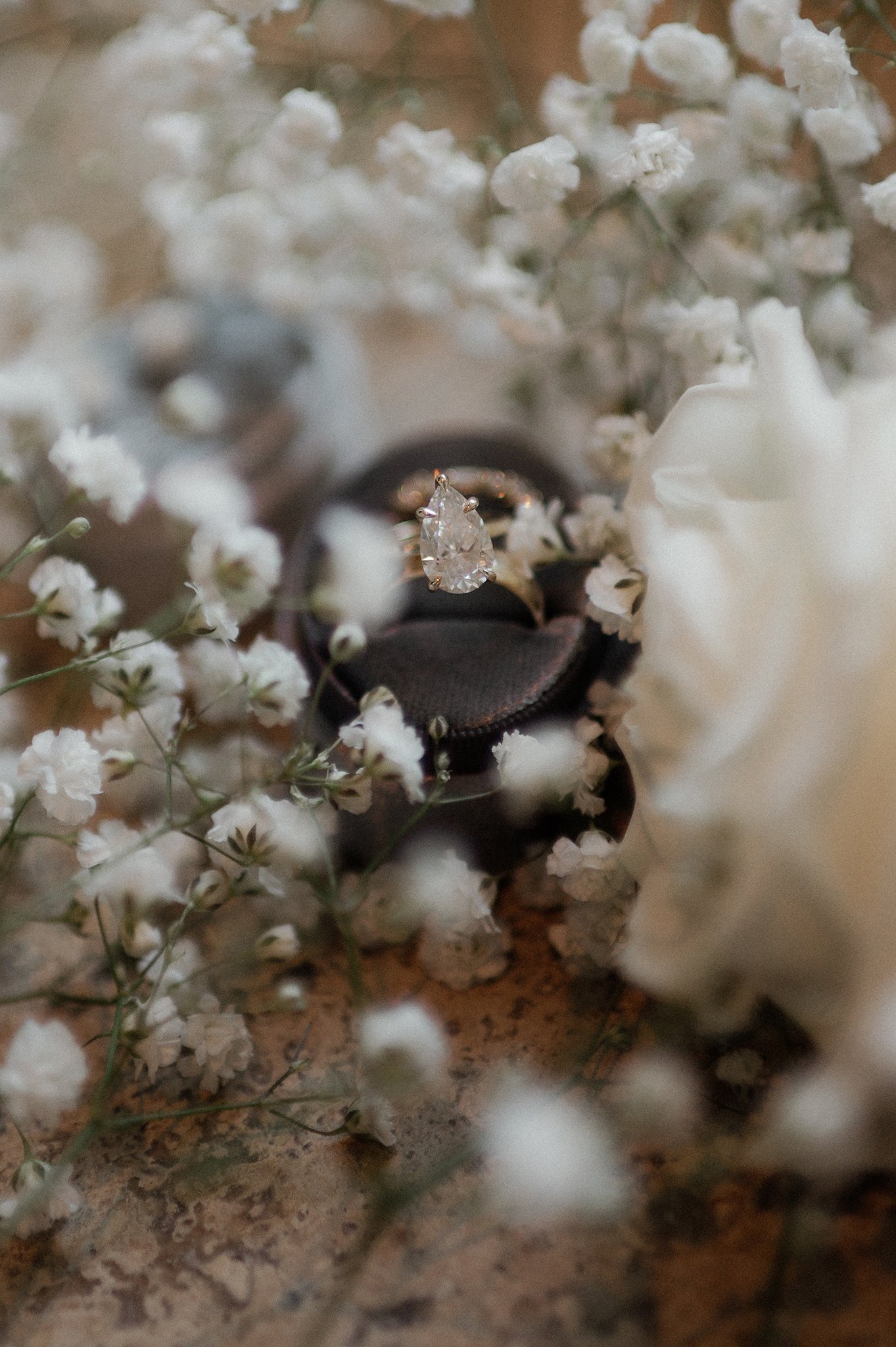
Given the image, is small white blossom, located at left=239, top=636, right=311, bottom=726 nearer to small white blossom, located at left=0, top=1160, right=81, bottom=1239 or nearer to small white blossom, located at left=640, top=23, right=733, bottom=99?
small white blossom, located at left=0, top=1160, right=81, bottom=1239

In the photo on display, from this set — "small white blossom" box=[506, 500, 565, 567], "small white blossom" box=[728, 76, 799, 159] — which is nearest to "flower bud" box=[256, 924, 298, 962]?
"small white blossom" box=[506, 500, 565, 567]

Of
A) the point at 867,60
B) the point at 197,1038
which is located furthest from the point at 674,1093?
the point at 867,60

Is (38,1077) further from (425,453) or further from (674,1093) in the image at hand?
(425,453)

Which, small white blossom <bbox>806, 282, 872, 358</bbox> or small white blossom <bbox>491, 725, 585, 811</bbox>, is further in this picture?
small white blossom <bbox>806, 282, 872, 358</bbox>

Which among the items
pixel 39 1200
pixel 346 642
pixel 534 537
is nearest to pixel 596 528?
pixel 534 537

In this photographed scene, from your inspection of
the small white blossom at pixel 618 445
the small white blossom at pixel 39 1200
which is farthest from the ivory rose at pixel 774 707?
the small white blossom at pixel 39 1200

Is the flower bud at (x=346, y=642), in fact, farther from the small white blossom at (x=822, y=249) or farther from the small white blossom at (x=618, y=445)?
the small white blossom at (x=822, y=249)
